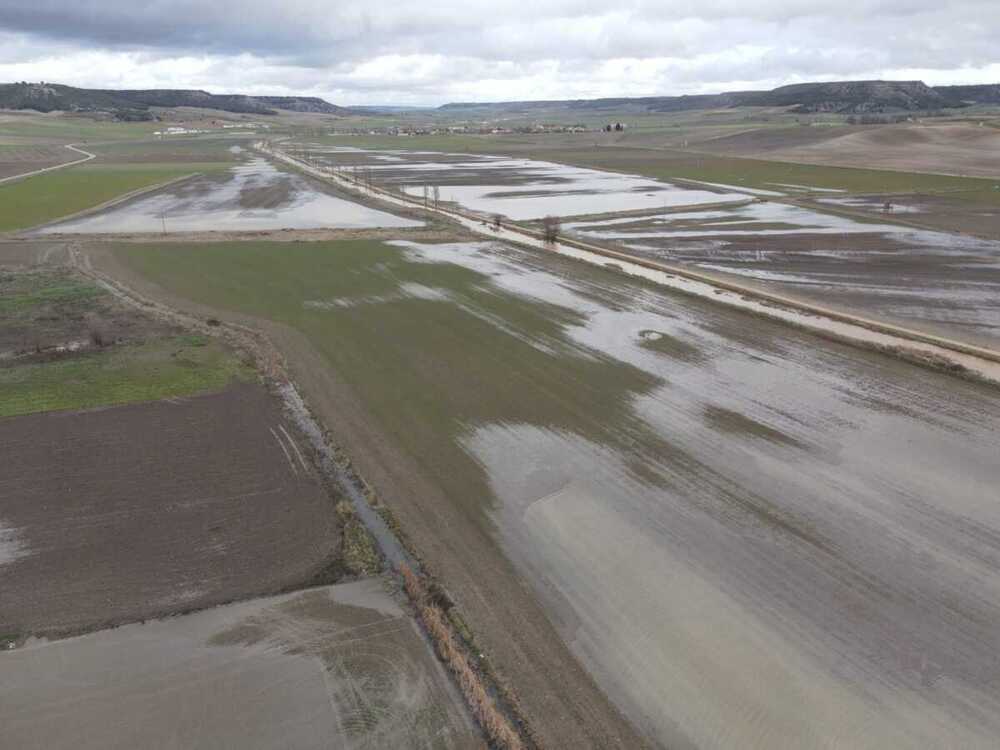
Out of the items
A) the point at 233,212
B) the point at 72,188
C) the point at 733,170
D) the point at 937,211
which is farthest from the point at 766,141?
the point at 72,188

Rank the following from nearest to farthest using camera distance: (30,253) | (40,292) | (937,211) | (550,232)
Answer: (40,292)
(30,253)
(550,232)
(937,211)

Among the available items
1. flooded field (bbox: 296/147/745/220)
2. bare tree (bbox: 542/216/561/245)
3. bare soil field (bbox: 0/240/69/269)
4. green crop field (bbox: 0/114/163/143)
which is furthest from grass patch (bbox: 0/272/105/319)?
green crop field (bbox: 0/114/163/143)

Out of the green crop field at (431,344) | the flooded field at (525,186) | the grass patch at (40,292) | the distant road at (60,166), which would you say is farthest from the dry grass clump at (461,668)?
the distant road at (60,166)

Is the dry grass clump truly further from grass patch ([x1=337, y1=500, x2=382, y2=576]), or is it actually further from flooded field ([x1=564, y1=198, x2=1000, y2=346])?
flooded field ([x1=564, y1=198, x2=1000, y2=346])

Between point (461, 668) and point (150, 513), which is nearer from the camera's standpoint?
point (461, 668)

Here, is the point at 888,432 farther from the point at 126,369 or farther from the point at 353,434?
the point at 126,369

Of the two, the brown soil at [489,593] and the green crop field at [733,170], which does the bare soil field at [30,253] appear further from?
the green crop field at [733,170]

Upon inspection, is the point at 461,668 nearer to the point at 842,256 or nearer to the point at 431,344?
the point at 431,344
